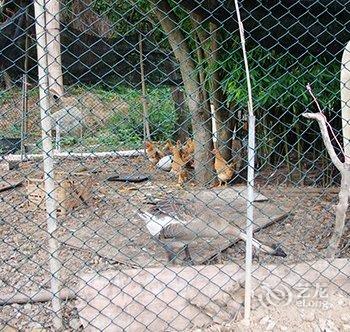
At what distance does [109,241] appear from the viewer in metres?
3.21

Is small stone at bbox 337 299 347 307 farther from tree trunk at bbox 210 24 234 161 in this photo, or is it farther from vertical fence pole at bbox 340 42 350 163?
tree trunk at bbox 210 24 234 161

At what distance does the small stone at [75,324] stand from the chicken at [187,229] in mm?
666

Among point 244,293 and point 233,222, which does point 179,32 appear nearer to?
point 233,222

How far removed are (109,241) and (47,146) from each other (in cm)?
132

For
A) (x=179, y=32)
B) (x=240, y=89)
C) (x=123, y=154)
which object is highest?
(x=179, y=32)

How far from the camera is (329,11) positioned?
276 centimetres

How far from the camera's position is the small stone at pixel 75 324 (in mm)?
2205

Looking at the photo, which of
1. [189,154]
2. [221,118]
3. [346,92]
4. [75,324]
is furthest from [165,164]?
[75,324]

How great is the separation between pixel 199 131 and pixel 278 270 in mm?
2973

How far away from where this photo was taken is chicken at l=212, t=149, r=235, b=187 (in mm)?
4875

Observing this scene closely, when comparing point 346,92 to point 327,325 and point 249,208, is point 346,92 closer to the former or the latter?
point 249,208

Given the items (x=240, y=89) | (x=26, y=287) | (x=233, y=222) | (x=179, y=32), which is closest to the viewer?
(x=26, y=287)

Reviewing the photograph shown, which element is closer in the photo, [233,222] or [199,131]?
[233,222]

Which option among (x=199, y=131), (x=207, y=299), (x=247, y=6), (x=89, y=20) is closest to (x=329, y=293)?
(x=207, y=299)
